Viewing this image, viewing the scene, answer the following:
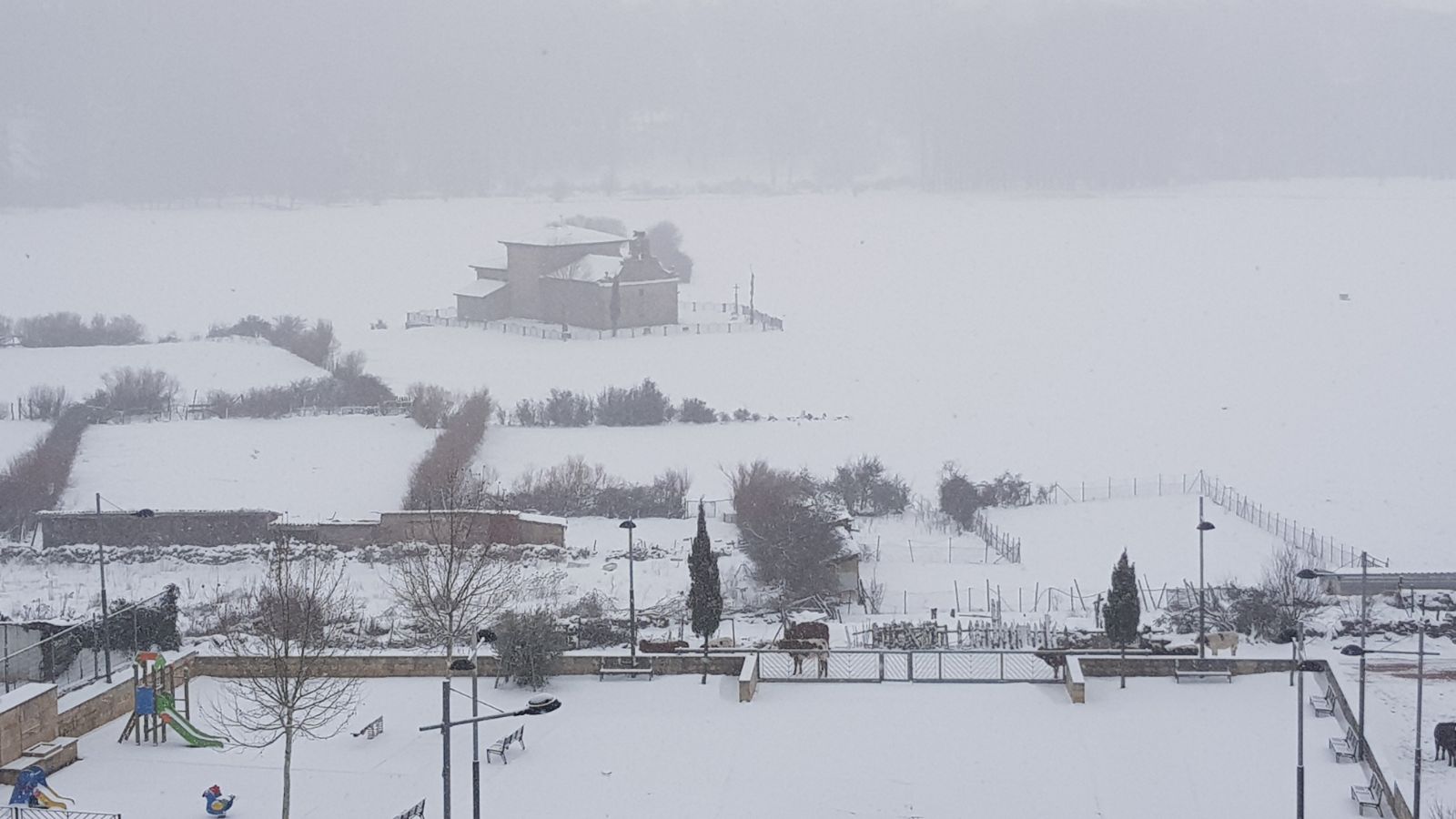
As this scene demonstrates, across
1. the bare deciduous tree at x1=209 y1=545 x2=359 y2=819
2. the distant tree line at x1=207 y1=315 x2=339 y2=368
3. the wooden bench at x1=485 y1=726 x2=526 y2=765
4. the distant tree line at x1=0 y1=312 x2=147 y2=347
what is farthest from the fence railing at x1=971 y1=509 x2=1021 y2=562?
the distant tree line at x1=0 y1=312 x2=147 y2=347

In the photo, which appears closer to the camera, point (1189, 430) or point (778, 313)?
point (1189, 430)

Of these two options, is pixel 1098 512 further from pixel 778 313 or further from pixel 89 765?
pixel 778 313

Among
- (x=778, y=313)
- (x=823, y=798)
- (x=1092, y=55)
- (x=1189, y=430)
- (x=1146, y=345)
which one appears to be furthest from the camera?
(x=1092, y=55)

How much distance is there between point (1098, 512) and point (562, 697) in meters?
14.7

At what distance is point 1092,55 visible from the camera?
112 metres

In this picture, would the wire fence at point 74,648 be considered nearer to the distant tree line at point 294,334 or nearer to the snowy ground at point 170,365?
the snowy ground at point 170,365

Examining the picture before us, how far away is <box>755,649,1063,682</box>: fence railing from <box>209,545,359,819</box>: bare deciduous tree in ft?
14.8

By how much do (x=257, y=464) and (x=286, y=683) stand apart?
1998 cm

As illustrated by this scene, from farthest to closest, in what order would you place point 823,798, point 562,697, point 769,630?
1. point 769,630
2. point 562,697
3. point 823,798

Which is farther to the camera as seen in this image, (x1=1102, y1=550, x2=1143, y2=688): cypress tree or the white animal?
the white animal

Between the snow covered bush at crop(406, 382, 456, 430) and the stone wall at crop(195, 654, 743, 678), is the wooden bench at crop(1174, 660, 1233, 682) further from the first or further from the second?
the snow covered bush at crop(406, 382, 456, 430)

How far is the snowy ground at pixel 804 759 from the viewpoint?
1271 centimetres

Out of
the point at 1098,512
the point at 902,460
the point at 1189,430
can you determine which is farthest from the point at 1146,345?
the point at 1098,512

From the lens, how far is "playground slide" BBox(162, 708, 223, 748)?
46.3 feet
